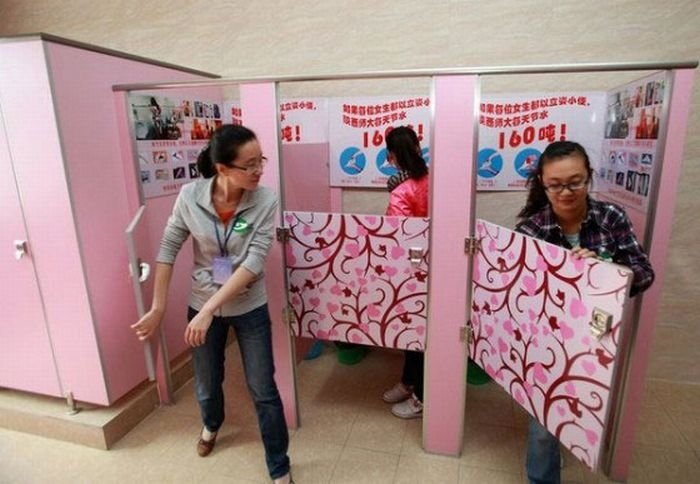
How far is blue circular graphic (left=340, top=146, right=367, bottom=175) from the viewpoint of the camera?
9.00 ft

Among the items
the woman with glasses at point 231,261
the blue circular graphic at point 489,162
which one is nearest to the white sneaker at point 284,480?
Result: the woman with glasses at point 231,261

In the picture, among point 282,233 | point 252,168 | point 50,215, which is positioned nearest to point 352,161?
point 282,233

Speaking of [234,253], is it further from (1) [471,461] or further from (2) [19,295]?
(1) [471,461]

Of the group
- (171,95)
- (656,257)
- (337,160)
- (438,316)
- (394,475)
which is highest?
(171,95)

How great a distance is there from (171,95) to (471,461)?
2.36 m

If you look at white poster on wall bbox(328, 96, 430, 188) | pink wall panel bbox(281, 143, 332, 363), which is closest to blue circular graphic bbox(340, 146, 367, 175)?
white poster on wall bbox(328, 96, 430, 188)

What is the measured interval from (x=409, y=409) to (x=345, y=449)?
42 cm

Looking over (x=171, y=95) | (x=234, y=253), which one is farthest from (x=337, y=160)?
(x=234, y=253)

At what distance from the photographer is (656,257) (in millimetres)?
1604

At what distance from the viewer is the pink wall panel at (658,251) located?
145 cm

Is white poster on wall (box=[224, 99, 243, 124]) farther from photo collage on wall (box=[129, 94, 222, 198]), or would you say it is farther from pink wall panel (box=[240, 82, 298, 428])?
pink wall panel (box=[240, 82, 298, 428])

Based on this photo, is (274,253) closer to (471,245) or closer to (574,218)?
(471,245)

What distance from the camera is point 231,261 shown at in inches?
65.9

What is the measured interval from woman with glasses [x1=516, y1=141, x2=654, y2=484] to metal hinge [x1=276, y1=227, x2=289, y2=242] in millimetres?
968
